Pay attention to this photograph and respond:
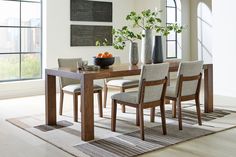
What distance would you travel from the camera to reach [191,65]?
3.97 meters

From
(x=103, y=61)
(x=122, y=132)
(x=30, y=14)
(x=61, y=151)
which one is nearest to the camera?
(x=61, y=151)

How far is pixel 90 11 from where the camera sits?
7.34 metres

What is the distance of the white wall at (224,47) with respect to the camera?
6227 mm

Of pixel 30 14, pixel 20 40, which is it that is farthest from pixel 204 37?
pixel 20 40

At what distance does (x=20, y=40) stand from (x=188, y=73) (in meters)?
3.97

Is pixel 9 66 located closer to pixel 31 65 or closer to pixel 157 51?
pixel 31 65

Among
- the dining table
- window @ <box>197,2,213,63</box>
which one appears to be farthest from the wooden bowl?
window @ <box>197,2,213,63</box>

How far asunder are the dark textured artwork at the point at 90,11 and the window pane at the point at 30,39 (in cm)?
82

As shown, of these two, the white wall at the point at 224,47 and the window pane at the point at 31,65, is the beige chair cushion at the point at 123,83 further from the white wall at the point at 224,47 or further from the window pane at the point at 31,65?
the window pane at the point at 31,65

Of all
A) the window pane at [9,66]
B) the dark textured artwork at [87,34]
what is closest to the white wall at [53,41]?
the dark textured artwork at [87,34]

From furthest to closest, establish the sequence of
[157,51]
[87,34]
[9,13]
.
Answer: [87,34] → [9,13] → [157,51]

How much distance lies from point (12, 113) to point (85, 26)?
2939 millimetres

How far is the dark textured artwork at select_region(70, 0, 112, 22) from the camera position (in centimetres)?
711

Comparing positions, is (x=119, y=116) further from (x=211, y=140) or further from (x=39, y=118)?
(x=211, y=140)
